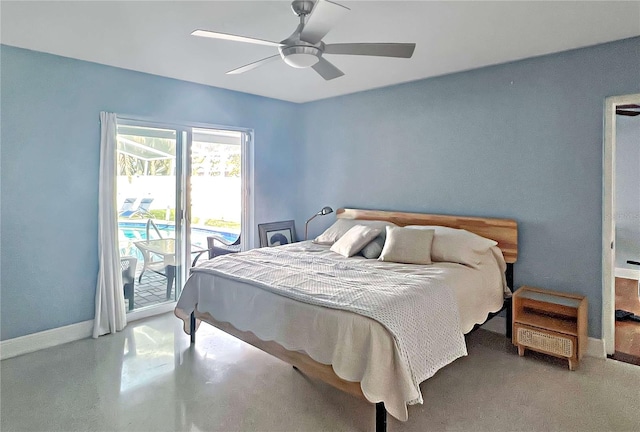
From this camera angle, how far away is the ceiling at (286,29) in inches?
93.1

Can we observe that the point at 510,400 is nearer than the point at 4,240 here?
Yes

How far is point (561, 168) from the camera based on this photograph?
3.21m

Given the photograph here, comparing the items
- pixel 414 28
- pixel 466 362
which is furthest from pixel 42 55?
pixel 466 362

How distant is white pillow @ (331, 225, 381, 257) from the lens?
3.67m

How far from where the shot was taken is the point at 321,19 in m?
1.93

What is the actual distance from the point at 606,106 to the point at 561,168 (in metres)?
0.56

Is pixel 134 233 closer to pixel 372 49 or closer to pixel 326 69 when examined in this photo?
pixel 326 69

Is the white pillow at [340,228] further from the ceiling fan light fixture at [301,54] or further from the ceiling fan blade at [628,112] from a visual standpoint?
the ceiling fan blade at [628,112]

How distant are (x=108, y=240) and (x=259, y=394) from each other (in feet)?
7.06

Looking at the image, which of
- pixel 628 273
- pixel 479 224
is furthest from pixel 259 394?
pixel 628 273

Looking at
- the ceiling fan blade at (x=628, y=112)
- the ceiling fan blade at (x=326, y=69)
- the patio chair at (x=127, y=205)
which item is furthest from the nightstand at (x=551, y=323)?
the patio chair at (x=127, y=205)

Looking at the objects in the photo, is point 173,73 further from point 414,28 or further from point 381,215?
point 381,215

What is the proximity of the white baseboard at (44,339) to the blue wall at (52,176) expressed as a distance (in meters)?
0.05

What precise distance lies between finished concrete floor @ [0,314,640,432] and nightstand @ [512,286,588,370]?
0.14 meters
